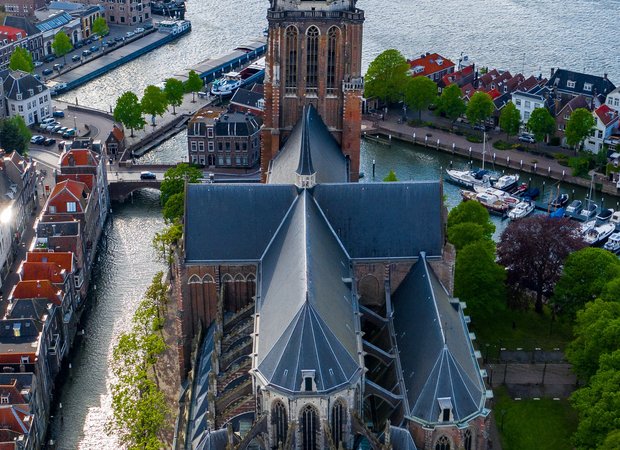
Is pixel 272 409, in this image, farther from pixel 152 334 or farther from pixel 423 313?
pixel 152 334

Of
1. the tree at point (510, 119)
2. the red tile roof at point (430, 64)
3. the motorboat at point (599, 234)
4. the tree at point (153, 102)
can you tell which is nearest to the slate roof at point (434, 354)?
the motorboat at point (599, 234)

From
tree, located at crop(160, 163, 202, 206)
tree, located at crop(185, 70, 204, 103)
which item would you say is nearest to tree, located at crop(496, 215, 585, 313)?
tree, located at crop(160, 163, 202, 206)

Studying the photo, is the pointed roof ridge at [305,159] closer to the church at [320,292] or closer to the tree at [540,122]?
the church at [320,292]

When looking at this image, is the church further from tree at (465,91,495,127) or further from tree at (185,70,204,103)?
tree at (185,70,204,103)

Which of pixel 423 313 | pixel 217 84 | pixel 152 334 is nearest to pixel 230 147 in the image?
pixel 217 84

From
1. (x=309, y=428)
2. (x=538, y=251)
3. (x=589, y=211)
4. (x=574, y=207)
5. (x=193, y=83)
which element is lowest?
(x=589, y=211)

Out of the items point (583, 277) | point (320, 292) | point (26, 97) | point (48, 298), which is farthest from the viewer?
point (26, 97)

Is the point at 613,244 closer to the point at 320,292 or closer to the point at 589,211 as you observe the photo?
the point at 589,211

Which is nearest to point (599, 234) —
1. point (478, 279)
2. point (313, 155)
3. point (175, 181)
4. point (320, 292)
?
point (478, 279)
